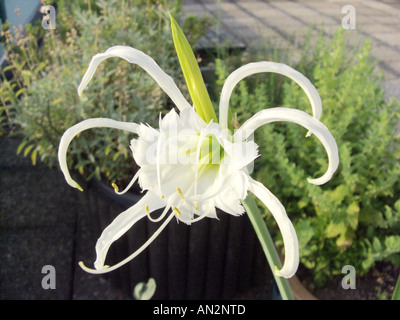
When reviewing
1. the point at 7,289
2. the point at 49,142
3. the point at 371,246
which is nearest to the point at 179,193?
the point at 371,246

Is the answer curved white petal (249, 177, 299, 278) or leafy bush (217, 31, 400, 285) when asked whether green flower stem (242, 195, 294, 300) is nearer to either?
curved white petal (249, 177, 299, 278)

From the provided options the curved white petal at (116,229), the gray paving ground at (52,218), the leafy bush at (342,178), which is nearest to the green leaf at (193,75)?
the curved white petal at (116,229)

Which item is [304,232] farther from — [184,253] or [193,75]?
[193,75]

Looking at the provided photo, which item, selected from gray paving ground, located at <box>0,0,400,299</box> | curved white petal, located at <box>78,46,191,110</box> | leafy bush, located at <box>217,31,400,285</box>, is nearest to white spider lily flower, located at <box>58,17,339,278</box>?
curved white petal, located at <box>78,46,191,110</box>

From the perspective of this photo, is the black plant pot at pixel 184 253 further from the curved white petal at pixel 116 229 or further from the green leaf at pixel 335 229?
the curved white petal at pixel 116 229
